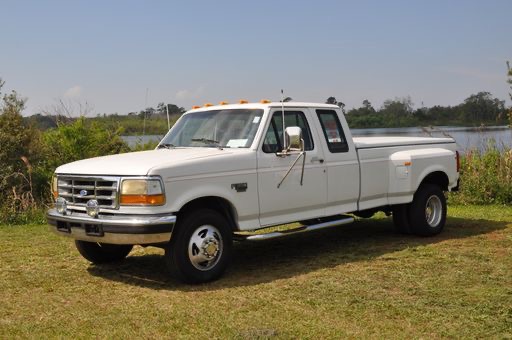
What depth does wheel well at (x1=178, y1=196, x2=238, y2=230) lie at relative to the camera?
6641 millimetres

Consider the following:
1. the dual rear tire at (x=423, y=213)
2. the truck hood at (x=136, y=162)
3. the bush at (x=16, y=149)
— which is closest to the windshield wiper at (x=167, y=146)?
the truck hood at (x=136, y=162)

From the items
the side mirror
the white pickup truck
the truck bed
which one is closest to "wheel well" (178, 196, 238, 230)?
the white pickup truck

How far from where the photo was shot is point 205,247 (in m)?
6.52

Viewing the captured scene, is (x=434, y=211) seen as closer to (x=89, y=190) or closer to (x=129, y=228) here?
(x=129, y=228)

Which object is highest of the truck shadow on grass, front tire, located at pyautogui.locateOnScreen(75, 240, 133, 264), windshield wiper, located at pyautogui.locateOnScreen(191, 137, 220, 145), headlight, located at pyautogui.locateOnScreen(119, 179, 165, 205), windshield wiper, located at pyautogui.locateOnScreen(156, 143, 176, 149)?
windshield wiper, located at pyautogui.locateOnScreen(191, 137, 220, 145)

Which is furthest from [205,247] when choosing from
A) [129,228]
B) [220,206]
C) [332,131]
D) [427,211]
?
[427,211]

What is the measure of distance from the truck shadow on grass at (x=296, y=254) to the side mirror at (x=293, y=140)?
4.48 ft

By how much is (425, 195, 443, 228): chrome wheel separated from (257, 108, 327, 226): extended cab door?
232cm

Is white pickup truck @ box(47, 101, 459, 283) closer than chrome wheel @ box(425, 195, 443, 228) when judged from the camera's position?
Yes

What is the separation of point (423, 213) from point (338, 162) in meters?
1.92

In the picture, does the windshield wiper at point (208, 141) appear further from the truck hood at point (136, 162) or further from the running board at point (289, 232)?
the running board at point (289, 232)

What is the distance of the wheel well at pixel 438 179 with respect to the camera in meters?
9.38

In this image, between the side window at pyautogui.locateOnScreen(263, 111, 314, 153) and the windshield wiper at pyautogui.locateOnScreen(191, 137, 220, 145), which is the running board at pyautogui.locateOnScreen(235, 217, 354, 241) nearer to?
the side window at pyautogui.locateOnScreen(263, 111, 314, 153)

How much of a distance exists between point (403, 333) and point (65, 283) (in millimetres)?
3663
